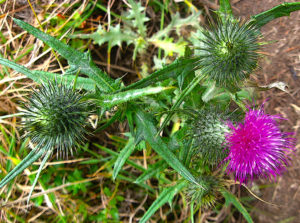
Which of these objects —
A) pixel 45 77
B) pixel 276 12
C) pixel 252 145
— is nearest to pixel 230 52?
pixel 276 12

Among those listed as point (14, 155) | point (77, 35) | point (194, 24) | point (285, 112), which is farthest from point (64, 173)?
point (285, 112)

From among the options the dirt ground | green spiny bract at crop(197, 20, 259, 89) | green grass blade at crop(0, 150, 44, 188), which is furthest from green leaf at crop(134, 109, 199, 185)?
the dirt ground

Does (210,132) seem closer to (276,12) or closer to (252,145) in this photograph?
(252,145)

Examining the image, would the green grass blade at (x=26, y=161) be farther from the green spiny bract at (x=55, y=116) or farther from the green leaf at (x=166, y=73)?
the green leaf at (x=166, y=73)

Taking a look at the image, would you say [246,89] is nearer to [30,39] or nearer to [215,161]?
[215,161]

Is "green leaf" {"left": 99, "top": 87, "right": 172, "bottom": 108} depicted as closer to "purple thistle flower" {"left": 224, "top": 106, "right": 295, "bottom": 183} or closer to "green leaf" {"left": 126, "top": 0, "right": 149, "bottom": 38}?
"purple thistle flower" {"left": 224, "top": 106, "right": 295, "bottom": 183}

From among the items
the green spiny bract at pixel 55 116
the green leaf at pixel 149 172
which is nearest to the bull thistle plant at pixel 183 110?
the green spiny bract at pixel 55 116

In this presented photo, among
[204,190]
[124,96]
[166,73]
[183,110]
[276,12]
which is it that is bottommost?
[204,190]
